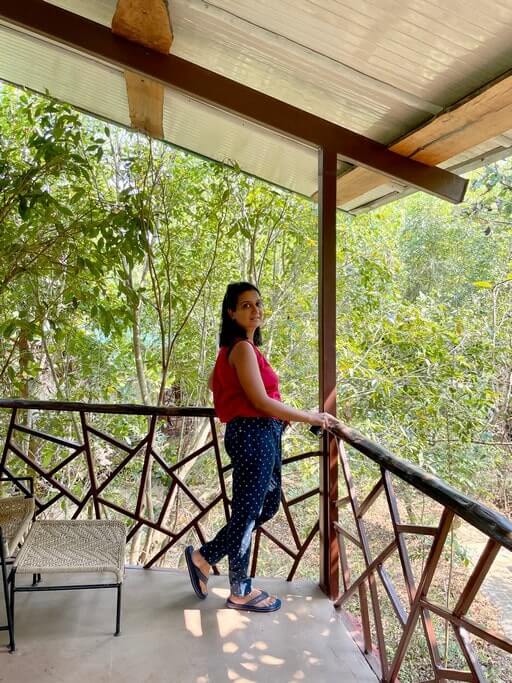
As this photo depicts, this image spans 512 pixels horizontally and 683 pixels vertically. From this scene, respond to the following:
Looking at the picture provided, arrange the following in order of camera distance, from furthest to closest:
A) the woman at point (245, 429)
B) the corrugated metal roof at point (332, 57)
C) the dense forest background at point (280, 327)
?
1. the dense forest background at point (280, 327)
2. the woman at point (245, 429)
3. the corrugated metal roof at point (332, 57)

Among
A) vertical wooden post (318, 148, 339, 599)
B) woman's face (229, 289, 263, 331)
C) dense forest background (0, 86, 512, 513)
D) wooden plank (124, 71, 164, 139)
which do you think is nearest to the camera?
woman's face (229, 289, 263, 331)

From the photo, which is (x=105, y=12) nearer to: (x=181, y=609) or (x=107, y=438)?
(x=107, y=438)

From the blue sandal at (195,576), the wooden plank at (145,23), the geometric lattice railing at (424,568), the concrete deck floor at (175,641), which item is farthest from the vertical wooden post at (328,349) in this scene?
the wooden plank at (145,23)

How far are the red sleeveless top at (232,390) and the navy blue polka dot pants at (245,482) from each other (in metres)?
0.04

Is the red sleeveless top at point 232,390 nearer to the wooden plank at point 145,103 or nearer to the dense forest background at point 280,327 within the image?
the wooden plank at point 145,103

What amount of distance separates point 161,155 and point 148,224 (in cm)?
118

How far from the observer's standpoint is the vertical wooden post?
2.06 meters

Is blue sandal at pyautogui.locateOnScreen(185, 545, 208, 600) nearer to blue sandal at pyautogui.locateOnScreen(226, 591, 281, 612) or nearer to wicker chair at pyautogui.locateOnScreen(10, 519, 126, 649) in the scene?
blue sandal at pyautogui.locateOnScreen(226, 591, 281, 612)

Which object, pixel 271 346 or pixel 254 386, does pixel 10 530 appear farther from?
pixel 271 346

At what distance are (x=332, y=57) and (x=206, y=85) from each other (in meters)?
0.54

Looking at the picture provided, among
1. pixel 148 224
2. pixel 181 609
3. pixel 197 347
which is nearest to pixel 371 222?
pixel 197 347

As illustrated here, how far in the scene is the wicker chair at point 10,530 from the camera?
64.7 inches

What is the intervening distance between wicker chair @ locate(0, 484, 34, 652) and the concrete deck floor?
0.48 feet

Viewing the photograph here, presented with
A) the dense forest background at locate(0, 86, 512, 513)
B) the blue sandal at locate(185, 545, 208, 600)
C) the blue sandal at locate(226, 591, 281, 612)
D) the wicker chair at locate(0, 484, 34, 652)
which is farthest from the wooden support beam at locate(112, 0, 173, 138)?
the blue sandal at locate(226, 591, 281, 612)
